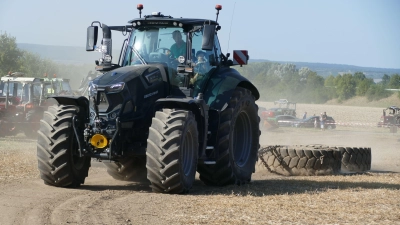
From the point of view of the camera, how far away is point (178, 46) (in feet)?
38.0

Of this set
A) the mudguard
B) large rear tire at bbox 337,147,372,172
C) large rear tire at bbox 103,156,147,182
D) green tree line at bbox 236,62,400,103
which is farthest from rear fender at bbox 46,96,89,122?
green tree line at bbox 236,62,400,103

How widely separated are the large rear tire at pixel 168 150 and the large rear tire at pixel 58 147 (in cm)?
129

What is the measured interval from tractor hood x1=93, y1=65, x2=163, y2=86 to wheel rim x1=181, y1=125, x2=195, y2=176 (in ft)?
4.15

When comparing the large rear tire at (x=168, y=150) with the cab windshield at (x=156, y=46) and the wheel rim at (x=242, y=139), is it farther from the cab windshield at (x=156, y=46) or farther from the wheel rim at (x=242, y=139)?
the wheel rim at (x=242, y=139)

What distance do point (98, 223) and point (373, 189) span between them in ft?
18.0

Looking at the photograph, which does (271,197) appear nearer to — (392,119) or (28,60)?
(392,119)

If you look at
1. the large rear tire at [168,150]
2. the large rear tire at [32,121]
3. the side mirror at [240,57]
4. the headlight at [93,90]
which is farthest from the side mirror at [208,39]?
the large rear tire at [32,121]

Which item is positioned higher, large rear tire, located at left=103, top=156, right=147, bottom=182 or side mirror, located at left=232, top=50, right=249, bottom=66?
side mirror, located at left=232, top=50, right=249, bottom=66

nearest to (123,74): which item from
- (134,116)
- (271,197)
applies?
(134,116)

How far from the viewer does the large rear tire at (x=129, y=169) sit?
484 inches

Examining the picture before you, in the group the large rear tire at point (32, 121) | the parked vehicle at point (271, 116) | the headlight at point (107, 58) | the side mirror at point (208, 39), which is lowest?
the parked vehicle at point (271, 116)

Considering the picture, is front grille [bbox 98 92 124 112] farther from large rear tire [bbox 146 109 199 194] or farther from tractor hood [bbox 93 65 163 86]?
large rear tire [bbox 146 109 199 194]

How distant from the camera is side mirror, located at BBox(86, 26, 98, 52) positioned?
1130cm

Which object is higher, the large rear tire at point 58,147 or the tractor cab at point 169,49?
the tractor cab at point 169,49
